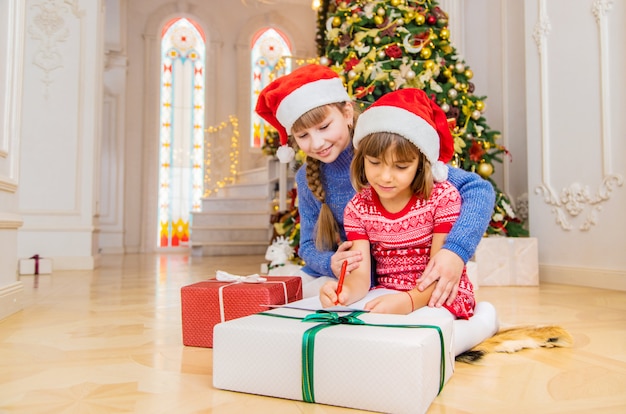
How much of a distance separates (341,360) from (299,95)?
0.78 m

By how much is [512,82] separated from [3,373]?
11.5ft

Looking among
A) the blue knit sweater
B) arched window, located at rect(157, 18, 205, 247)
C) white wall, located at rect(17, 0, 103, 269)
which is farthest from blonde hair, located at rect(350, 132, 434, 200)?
arched window, located at rect(157, 18, 205, 247)

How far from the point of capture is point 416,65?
303 cm

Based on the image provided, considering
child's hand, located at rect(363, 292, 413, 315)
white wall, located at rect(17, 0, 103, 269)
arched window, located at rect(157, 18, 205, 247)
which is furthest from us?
arched window, located at rect(157, 18, 205, 247)

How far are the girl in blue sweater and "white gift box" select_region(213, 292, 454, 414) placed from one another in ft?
0.78

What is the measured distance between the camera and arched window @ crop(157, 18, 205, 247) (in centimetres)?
698

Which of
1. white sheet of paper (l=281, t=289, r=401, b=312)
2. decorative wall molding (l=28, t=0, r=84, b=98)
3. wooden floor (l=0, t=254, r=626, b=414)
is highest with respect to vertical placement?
decorative wall molding (l=28, t=0, r=84, b=98)

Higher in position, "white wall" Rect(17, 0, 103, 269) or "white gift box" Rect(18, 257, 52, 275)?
"white wall" Rect(17, 0, 103, 269)

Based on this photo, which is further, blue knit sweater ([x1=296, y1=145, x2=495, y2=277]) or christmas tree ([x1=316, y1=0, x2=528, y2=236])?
christmas tree ([x1=316, y1=0, x2=528, y2=236])

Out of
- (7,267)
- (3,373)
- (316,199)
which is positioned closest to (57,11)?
(7,267)

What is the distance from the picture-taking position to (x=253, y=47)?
7.66 meters

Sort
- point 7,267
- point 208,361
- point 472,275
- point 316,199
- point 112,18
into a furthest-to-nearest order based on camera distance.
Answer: point 112,18 < point 472,275 < point 7,267 < point 316,199 < point 208,361

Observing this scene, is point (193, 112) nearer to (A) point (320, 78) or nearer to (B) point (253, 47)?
(B) point (253, 47)

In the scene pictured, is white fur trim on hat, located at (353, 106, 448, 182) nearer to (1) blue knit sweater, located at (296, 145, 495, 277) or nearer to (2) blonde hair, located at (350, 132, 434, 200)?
(2) blonde hair, located at (350, 132, 434, 200)
